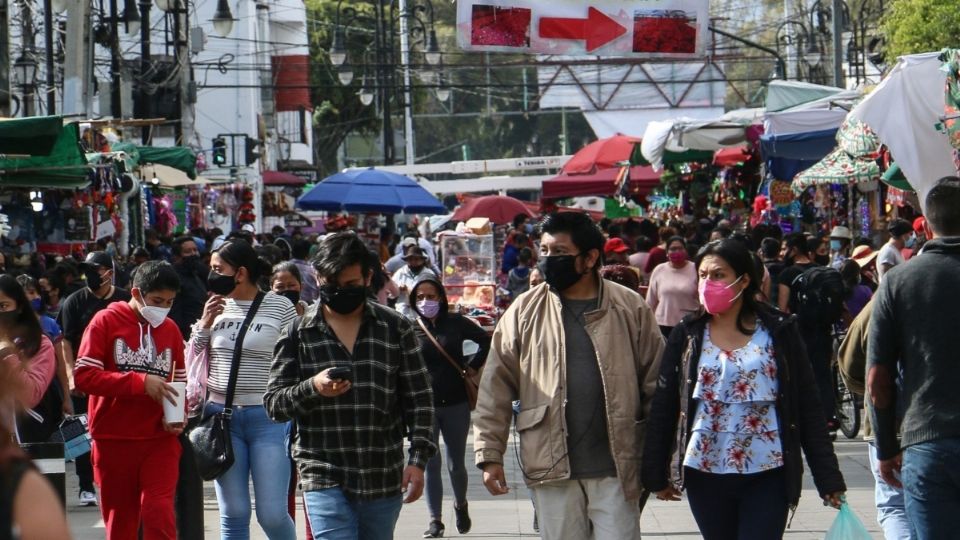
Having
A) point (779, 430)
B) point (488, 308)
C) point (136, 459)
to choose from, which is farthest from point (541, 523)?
point (488, 308)

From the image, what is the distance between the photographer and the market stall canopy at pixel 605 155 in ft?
96.6

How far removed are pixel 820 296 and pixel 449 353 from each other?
4.45 m

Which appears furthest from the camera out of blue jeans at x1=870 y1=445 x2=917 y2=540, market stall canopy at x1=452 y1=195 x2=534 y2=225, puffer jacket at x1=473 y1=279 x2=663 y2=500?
market stall canopy at x1=452 y1=195 x2=534 y2=225

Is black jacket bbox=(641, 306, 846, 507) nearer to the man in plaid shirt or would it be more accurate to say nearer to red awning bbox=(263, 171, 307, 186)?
the man in plaid shirt

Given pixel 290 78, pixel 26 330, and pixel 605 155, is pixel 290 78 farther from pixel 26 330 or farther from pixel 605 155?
pixel 26 330

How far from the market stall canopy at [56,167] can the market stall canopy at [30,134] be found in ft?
0.88

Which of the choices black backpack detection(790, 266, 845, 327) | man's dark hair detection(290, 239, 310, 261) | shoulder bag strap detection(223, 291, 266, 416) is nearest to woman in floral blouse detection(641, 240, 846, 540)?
shoulder bag strap detection(223, 291, 266, 416)

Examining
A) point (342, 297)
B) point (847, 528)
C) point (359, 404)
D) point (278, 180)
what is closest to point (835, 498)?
point (847, 528)

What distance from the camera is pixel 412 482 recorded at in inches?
239

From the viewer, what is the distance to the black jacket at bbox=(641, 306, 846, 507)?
5.88 metres

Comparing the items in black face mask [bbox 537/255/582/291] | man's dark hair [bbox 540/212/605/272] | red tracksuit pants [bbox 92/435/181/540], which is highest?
man's dark hair [bbox 540/212/605/272]

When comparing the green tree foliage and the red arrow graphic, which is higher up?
the green tree foliage

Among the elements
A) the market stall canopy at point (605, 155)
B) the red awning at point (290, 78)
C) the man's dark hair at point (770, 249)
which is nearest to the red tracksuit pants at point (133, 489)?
the man's dark hair at point (770, 249)

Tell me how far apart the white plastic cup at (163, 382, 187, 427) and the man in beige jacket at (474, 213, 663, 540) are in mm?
1839
